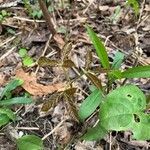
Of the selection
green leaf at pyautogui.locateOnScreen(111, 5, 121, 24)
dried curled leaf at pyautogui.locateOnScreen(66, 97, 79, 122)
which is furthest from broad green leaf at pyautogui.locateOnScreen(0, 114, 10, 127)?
green leaf at pyautogui.locateOnScreen(111, 5, 121, 24)

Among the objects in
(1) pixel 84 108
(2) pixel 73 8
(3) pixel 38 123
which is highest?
(2) pixel 73 8

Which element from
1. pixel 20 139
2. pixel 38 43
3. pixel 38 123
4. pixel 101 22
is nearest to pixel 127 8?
pixel 101 22

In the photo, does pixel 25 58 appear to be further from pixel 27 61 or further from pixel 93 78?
pixel 93 78

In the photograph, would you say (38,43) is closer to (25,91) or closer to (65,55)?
(25,91)

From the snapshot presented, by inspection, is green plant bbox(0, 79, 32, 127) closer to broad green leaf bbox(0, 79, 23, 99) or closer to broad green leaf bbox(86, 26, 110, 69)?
broad green leaf bbox(0, 79, 23, 99)

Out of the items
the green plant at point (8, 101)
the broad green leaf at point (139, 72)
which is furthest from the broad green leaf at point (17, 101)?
the broad green leaf at point (139, 72)

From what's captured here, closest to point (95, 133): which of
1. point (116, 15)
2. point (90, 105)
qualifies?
point (90, 105)
